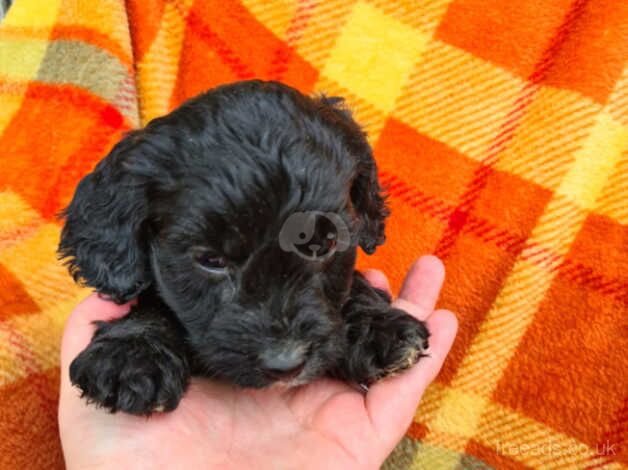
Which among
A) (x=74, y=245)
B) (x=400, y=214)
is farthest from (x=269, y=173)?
(x=400, y=214)

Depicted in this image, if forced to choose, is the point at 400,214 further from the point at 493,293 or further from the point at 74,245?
the point at 74,245

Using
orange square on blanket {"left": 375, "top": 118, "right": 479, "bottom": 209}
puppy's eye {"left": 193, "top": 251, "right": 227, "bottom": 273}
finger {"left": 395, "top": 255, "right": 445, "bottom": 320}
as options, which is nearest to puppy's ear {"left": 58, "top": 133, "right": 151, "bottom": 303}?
puppy's eye {"left": 193, "top": 251, "right": 227, "bottom": 273}

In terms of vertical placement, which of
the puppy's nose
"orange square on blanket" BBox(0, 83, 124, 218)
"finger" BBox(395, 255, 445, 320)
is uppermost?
the puppy's nose

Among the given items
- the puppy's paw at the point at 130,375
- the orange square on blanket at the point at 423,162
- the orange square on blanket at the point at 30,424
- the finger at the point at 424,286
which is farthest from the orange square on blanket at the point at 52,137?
the finger at the point at 424,286

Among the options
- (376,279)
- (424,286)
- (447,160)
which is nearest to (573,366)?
(424,286)

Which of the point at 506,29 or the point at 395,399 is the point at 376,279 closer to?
the point at 395,399

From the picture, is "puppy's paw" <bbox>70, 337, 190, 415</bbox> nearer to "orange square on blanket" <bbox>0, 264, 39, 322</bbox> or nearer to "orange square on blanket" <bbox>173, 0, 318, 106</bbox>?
"orange square on blanket" <bbox>0, 264, 39, 322</bbox>
